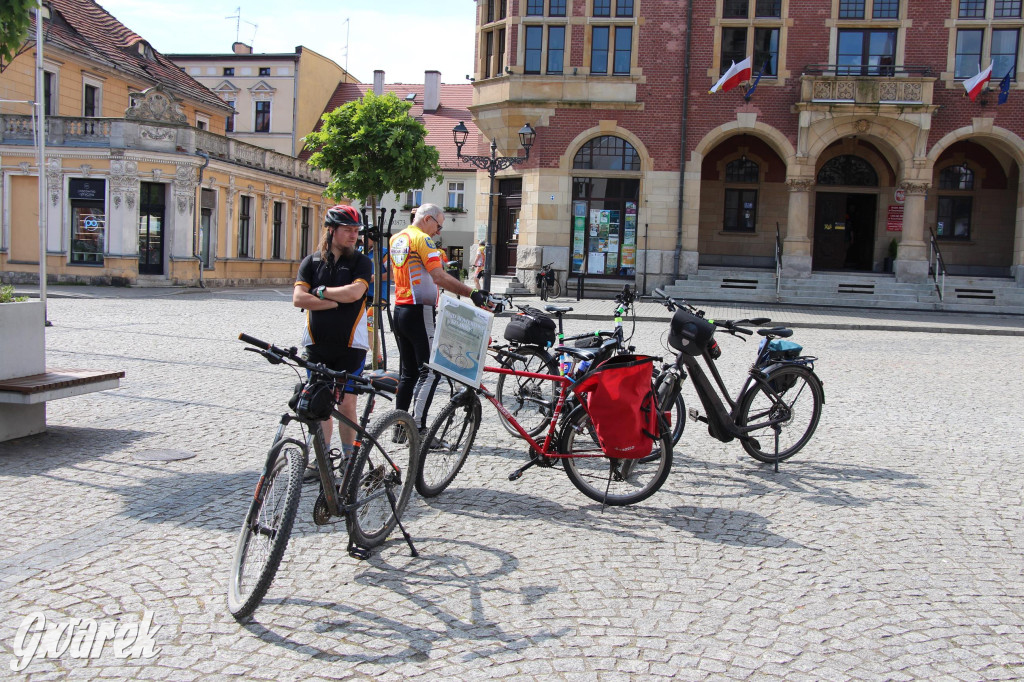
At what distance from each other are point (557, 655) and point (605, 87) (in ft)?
84.6

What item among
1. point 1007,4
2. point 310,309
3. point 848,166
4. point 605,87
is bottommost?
point 310,309

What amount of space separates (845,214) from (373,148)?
16338 millimetres

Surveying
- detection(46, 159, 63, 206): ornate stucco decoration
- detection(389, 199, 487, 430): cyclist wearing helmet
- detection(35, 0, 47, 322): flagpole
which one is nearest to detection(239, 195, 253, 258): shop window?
detection(46, 159, 63, 206): ornate stucco decoration

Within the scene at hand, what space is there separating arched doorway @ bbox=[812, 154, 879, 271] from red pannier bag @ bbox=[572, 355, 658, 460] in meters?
27.1

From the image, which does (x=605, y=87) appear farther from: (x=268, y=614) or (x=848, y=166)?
(x=268, y=614)

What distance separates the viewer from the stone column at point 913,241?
2677cm

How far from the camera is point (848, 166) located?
29.8m

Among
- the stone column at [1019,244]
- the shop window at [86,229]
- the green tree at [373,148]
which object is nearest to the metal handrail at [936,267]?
the stone column at [1019,244]

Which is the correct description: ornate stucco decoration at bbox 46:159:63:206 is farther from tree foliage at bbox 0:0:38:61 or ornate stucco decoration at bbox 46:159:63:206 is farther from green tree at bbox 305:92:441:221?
tree foliage at bbox 0:0:38:61

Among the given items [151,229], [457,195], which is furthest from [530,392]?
[457,195]

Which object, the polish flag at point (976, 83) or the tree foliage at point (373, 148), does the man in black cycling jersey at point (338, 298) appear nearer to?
the tree foliage at point (373, 148)

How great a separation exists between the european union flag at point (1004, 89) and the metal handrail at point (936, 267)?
433 cm

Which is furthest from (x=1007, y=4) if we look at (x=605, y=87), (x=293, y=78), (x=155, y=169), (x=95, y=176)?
(x=293, y=78)

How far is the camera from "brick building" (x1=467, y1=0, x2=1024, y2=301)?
86.9 feet
